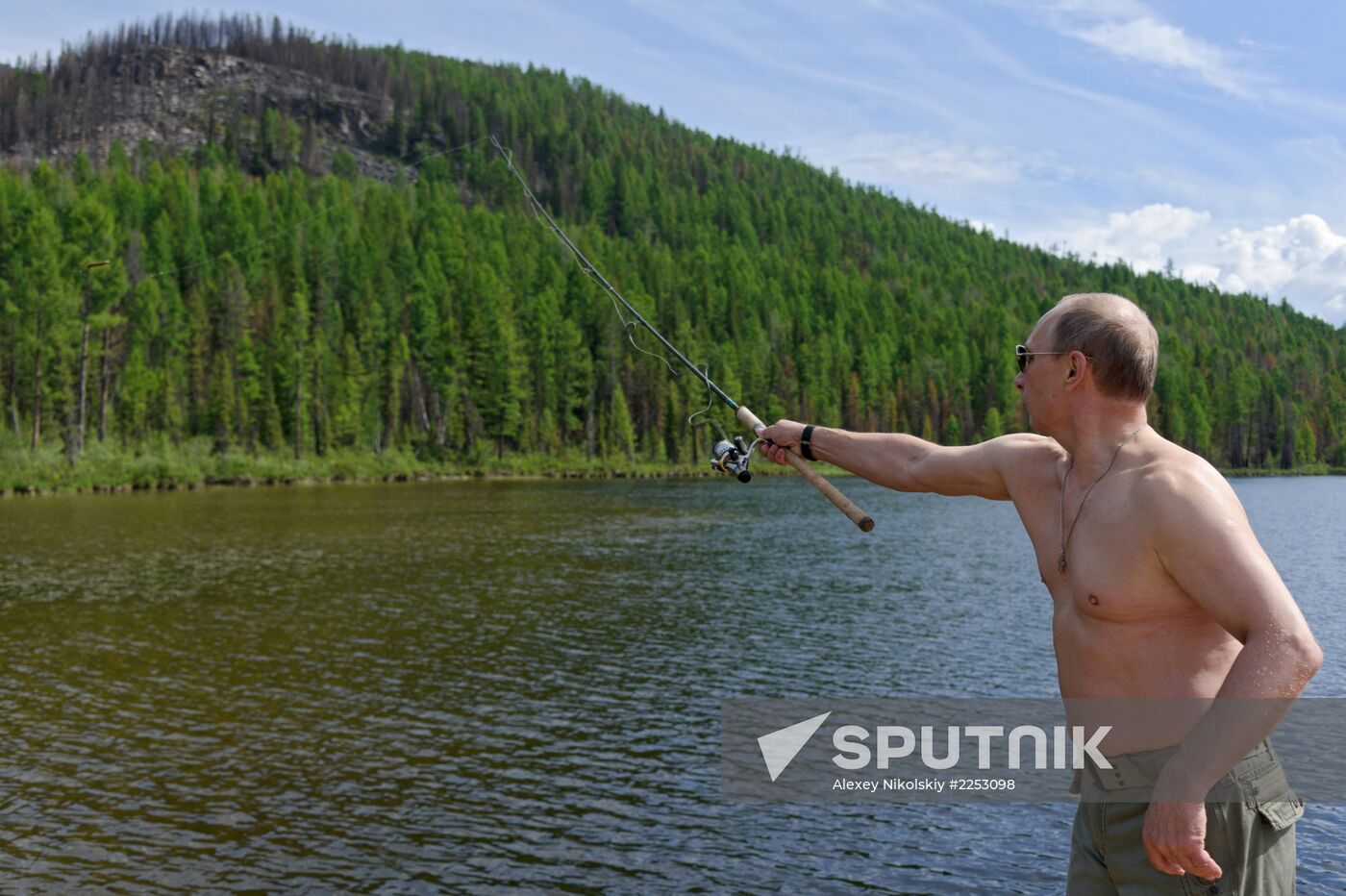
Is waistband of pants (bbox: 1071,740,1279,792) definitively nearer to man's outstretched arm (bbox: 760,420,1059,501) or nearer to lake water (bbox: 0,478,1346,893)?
man's outstretched arm (bbox: 760,420,1059,501)

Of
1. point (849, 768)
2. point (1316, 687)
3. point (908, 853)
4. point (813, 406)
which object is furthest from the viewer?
point (813, 406)

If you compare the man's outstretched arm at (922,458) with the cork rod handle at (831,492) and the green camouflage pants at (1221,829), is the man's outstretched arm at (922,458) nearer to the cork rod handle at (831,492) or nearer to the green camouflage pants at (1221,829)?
the cork rod handle at (831,492)

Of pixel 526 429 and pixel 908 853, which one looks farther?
pixel 526 429

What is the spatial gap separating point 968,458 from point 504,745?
37.0 ft

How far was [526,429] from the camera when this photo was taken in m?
89.6

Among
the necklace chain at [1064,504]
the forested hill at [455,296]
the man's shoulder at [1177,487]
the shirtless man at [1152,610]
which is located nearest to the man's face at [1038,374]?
the shirtless man at [1152,610]

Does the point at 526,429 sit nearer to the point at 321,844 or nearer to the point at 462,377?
the point at 462,377

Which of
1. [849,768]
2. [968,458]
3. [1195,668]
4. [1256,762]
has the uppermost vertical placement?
[968,458]

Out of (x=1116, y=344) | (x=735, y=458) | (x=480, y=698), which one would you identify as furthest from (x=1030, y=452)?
(x=480, y=698)

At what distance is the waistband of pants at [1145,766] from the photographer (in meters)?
2.91

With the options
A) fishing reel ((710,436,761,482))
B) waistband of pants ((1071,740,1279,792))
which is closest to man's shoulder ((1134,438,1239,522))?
waistband of pants ((1071,740,1279,792))

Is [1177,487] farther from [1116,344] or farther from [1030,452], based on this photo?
[1030,452]

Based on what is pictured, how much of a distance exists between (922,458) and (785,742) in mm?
11344

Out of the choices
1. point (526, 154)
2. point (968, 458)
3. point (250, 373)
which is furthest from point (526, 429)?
point (526, 154)
